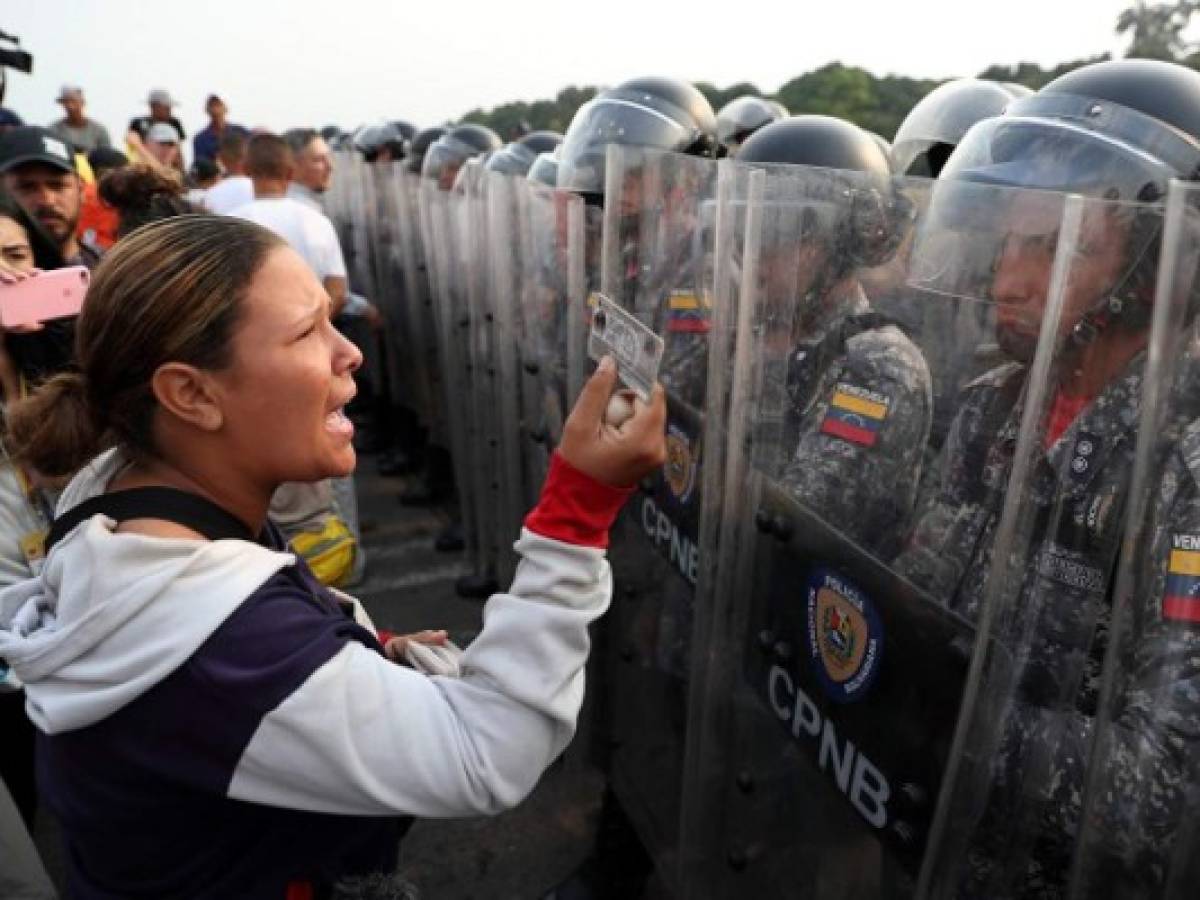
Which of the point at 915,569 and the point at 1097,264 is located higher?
the point at 1097,264

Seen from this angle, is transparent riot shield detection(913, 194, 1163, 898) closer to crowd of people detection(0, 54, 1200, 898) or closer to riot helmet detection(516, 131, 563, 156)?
crowd of people detection(0, 54, 1200, 898)

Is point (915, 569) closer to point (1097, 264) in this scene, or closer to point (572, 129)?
point (1097, 264)

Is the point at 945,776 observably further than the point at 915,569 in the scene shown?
No

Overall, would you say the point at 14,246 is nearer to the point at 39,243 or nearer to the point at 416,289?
the point at 39,243

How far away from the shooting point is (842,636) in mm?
1616

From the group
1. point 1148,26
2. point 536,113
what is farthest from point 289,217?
point 536,113

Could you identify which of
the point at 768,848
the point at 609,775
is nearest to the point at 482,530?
the point at 609,775

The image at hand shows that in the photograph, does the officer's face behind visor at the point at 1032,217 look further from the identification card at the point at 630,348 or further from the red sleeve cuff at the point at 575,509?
the red sleeve cuff at the point at 575,509

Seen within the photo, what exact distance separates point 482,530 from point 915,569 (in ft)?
10.5

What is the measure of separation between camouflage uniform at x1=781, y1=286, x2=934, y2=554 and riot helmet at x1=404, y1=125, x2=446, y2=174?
497 centimetres

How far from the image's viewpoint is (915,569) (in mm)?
1607

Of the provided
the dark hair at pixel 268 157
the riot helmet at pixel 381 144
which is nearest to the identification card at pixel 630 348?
the dark hair at pixel 268 157

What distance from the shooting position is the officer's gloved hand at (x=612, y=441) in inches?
44.3

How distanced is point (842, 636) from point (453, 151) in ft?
16.6
